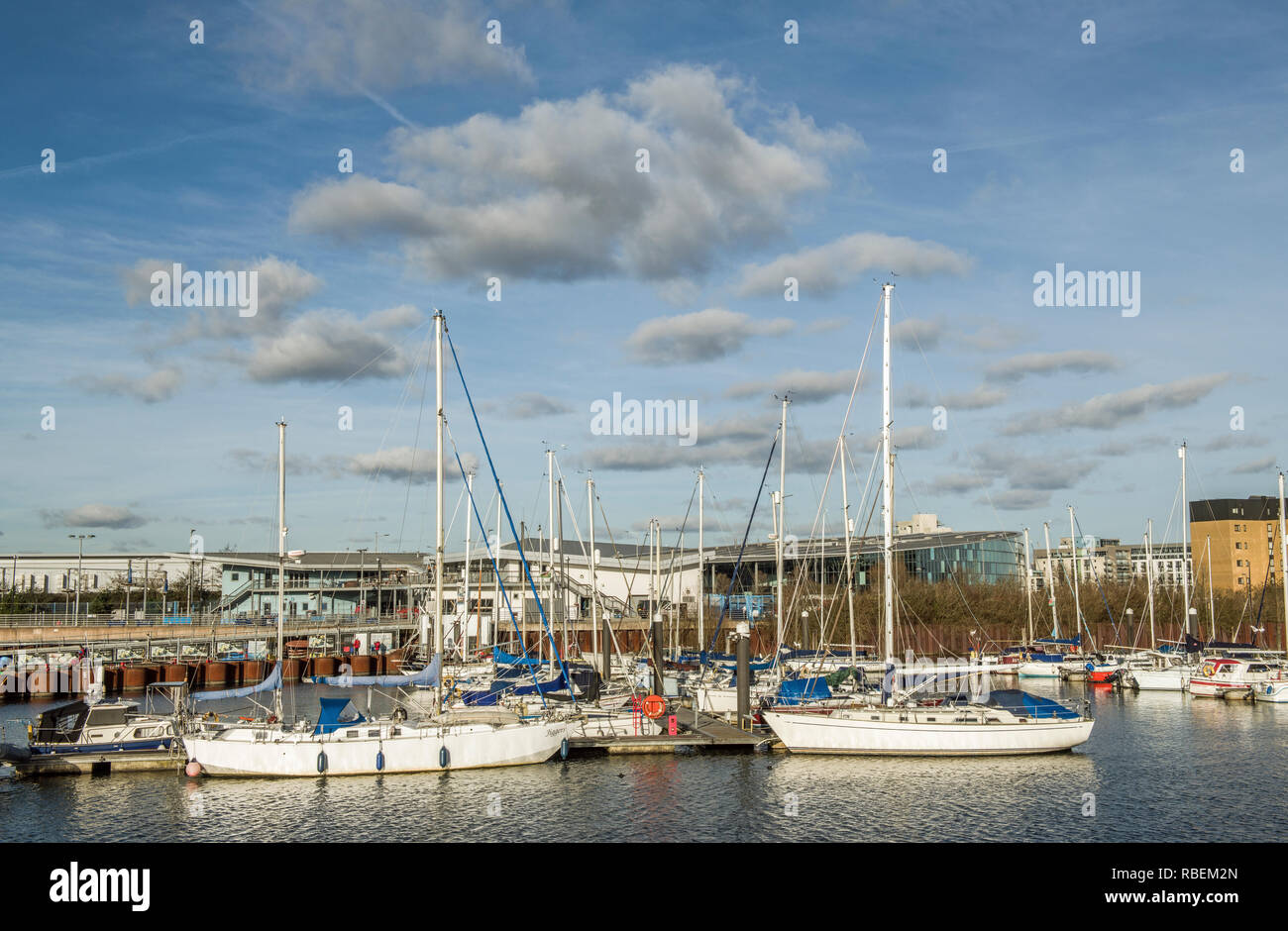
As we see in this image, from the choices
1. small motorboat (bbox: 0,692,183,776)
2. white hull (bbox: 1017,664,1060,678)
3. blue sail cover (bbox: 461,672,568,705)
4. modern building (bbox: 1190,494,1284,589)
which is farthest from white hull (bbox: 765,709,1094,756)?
modern building (bbox: 1190,494,1284,589)

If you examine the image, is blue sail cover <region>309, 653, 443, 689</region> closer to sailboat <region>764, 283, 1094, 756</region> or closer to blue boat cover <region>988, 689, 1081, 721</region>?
sailboat <region>764, 283, 1094, 756</region>

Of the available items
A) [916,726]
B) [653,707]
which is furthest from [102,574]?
[916,726]

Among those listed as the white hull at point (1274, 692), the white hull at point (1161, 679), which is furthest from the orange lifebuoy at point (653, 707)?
the white hull at point (1161, 679)

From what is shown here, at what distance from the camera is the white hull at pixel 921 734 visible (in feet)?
135

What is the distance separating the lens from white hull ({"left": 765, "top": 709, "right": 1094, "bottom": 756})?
41.0 meters

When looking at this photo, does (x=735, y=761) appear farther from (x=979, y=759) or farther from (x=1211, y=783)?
(x=1211, y=783)

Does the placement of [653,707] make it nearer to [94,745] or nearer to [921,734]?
[921,734]

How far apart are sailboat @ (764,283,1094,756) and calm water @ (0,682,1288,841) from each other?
69cm

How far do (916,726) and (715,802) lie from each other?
10.9m

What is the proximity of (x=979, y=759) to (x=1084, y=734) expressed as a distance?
5026mm

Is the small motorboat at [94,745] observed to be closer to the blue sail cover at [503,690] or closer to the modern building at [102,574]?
the blue sail cover at [503,690]

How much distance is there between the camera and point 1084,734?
42281 millimetres
